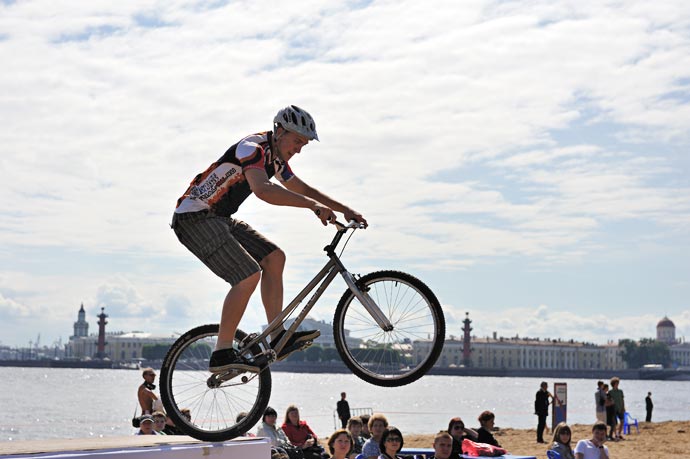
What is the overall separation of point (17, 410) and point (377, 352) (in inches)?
2955

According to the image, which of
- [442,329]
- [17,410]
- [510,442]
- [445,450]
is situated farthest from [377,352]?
[17,410]

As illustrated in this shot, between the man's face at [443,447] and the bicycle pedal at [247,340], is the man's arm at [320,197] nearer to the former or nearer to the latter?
the bicycle pedal at [247,340]

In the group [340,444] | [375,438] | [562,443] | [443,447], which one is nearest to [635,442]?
[562,443]

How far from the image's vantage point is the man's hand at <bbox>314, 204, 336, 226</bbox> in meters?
7.13

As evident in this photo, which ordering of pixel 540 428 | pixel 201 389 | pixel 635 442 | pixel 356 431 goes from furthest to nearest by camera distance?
pixel 540 428
pixel 635 442
pixel 356 431
pixel 201 389

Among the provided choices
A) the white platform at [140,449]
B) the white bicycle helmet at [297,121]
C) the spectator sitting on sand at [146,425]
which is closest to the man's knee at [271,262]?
the white bicycle helmet at [297,121]

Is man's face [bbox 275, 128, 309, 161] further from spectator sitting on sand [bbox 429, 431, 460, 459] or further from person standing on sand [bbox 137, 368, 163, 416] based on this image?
person standing on sand [bbox 137, 368, 163, 416]

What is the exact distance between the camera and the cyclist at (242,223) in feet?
24.4

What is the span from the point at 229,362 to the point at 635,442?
88.6 feet

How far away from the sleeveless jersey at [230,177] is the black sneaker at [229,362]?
1046 millimetres

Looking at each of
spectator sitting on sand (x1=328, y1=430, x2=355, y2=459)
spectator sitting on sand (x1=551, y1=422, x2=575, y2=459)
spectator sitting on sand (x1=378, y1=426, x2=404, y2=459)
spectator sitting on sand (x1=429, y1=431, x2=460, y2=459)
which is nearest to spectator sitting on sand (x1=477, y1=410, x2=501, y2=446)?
spectator sitting on sand (x1=551, y1=422, x2=575, y2=459)

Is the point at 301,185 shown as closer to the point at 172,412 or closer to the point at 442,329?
the point at 442,329

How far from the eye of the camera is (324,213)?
7.13 metres

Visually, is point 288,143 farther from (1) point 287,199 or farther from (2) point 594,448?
(2) point 594,448
